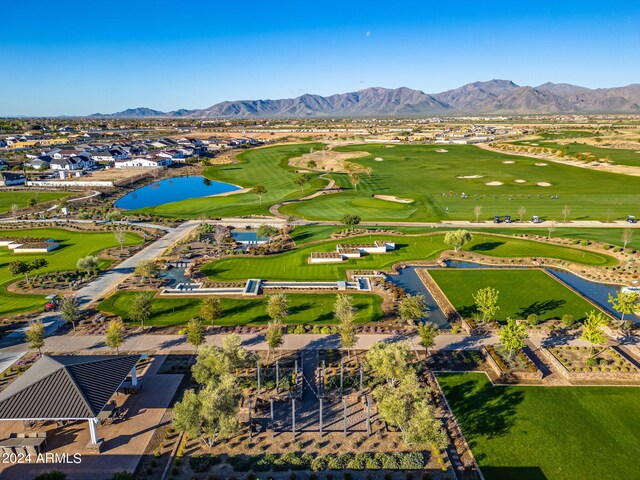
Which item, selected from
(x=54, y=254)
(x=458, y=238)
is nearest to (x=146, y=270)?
(x=54, y=254)

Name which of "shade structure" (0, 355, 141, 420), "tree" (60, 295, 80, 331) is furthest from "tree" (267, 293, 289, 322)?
"tree" (60, 295, 80, 331)

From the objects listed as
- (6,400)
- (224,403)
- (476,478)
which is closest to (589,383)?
(476,478)

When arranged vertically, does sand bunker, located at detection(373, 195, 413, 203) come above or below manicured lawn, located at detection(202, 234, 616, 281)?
above

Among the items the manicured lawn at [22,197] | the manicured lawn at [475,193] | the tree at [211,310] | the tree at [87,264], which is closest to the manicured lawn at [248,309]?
the tree at [211,310]

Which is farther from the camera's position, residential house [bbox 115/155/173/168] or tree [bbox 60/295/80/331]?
residential house [bbox 115/155/173/168]

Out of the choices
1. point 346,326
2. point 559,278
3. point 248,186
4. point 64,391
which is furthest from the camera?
point 248,186

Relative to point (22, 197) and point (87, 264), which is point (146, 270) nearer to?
point (87, 264)

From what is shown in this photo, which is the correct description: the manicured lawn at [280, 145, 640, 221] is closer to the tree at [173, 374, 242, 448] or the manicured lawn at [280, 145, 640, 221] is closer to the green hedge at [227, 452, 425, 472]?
the tree at [173, 374, 242, 448]
